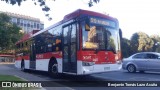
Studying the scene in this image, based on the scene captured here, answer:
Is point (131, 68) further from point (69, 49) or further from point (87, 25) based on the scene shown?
point (87, 25)

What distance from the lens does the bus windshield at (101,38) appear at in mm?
13281

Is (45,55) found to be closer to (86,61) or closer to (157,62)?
(86,61)

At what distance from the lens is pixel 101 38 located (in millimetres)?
13672

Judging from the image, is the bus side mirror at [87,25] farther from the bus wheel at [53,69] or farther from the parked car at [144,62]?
the parked car at [144,62]

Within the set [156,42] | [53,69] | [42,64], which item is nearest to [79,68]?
[53,69]

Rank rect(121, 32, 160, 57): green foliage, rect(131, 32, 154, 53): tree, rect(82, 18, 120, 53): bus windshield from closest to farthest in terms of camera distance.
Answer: rect(82, 18, 120, 53): bus windshield → rect(121, 32, 160, 57): green foliage → rect(131, 32, 154, 53): tree

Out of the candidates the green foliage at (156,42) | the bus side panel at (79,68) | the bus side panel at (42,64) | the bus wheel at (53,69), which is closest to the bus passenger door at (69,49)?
the bus side panel at (79,68)

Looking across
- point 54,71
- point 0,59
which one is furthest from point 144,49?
point 54,71

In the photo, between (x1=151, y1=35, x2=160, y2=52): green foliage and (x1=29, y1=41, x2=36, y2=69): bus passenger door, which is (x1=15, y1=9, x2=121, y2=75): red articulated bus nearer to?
(x1=29, y1=41, x2=36, y2=69): bus passenger door

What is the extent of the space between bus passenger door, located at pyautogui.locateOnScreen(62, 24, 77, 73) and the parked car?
7.06m

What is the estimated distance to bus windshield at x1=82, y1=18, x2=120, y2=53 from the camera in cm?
1328

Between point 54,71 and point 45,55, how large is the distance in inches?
84.5

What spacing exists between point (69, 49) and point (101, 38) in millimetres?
1847

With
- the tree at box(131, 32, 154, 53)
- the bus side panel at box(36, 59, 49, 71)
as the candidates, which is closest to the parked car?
the bus side panel at box(36, 59, 49, 71)
